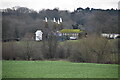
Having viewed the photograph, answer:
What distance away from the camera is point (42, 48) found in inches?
964

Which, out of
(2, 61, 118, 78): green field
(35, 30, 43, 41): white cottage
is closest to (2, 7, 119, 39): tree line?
(35, 30, 43, 41): white cottage

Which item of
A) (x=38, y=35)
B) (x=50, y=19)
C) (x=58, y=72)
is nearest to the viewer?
(x=58, y=72)

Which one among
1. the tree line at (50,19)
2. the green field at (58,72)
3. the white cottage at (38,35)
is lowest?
the green field at (58,72)

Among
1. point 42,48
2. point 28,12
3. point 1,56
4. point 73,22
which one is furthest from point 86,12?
point 1,56

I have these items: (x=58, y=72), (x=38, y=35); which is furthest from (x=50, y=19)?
(x=58, y=72)

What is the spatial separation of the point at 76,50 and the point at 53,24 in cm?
621

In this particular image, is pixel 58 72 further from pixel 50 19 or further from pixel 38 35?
pixel 50 19

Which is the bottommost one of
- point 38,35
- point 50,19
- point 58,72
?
point 58,72

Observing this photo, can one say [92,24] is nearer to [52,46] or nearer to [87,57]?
[52,46]

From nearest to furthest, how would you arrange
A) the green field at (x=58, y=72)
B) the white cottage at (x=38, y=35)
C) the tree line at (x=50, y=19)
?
the green field at (x=58, y=72), the tree line at (x=50, y=19), the white cottage at (x=38, y=35)

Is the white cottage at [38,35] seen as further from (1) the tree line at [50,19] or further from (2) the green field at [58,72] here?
(2) the green field at [58,72]

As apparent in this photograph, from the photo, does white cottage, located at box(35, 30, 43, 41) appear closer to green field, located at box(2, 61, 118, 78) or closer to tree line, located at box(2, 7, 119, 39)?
tree line, located at box(2, 7, 119, 39)

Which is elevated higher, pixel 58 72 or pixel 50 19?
pixel 50 19

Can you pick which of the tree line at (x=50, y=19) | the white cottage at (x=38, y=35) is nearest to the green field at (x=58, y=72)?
the tree line at (x=50, y=19)
